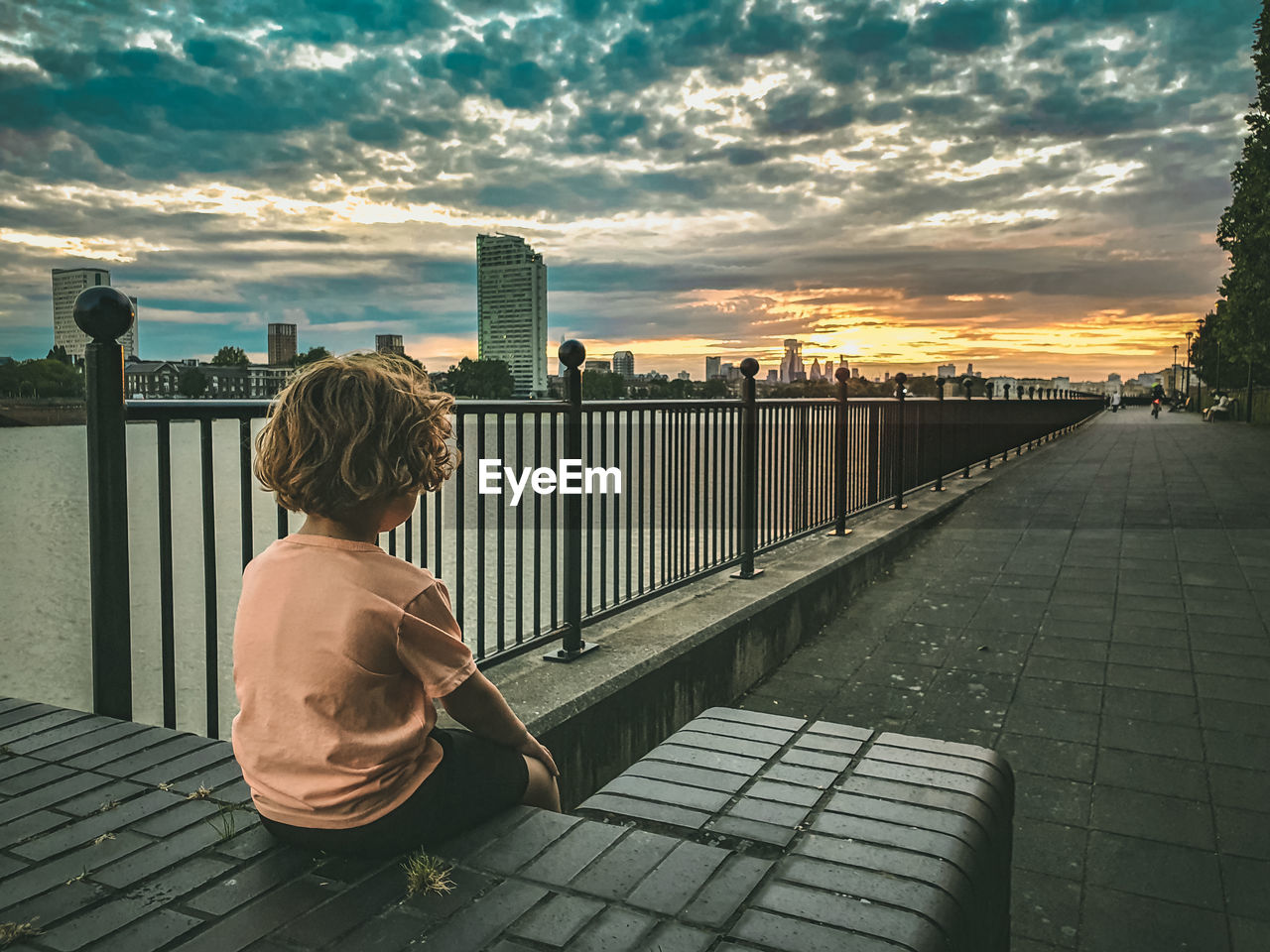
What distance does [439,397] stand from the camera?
186 cm

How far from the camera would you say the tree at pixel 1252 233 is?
22.8 metres

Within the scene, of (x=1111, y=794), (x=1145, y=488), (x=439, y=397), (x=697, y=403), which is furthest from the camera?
(x=1145, y=488)

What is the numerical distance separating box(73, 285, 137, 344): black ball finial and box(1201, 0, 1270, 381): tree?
86.4 ft

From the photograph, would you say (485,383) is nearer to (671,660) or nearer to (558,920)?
(671,660)

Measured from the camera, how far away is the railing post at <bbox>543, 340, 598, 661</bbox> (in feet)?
13.6

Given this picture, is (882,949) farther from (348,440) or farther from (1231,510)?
(1231,510)

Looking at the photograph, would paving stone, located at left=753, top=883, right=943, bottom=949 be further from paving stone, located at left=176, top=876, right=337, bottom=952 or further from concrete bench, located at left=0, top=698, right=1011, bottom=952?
paving stone, located at left=176, top=876, right=337, bottom=952

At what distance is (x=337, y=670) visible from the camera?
1722 mm

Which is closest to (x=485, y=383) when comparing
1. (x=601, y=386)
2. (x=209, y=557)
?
(x=601, y=386)

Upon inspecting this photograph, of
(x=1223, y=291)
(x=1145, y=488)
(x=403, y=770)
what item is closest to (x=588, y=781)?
(x=403, y=770)

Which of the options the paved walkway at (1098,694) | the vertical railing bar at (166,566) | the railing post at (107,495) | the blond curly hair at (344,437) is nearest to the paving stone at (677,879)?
A: the blond curly hair at (344,437)

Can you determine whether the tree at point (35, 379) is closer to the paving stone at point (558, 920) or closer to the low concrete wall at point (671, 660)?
the low concrete wall at point (671, 660)

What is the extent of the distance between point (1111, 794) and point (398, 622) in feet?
10.5

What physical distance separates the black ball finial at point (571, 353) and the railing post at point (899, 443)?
6088mm
